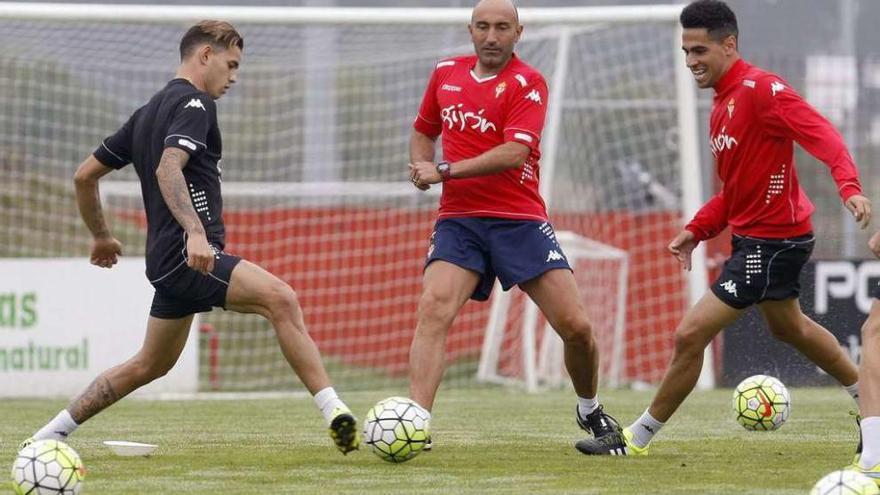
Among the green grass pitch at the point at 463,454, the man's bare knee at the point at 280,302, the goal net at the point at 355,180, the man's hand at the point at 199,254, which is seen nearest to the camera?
the green grass pitch at the point at 463,454

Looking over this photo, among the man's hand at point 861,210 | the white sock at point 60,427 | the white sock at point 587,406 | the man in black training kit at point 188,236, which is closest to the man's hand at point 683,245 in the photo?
the white sock at point 587,406

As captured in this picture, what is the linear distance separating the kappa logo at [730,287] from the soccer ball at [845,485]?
2.38 meters

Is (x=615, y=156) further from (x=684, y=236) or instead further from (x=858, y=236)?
(x=684, y=236)

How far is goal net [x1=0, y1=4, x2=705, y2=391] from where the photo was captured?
54.6ft

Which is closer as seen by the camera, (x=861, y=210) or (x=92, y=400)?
(x=861, y=210)

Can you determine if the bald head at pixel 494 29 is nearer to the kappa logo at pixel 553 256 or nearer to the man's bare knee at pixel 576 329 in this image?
the kappa logo at pixel 553 256

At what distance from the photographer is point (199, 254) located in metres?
7.47

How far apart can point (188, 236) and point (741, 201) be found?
2768mm

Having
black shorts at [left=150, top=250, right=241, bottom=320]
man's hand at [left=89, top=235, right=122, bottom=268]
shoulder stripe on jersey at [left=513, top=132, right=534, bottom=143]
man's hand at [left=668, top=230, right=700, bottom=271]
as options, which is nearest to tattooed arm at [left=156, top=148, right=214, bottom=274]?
black shorts at [left=150, top=250, right=241, bottom=320]

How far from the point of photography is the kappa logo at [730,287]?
8.12m

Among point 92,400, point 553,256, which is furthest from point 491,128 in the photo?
point 92,400

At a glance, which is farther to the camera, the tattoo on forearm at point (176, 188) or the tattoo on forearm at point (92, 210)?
the tattoo on forearm at point (92, 210)

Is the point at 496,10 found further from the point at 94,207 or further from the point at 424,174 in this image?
the point at 94,207

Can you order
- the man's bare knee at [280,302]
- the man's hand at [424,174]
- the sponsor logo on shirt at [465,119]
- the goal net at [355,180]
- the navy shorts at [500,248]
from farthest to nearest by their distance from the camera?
1. the goal net at [355,180]
2. the sponsor logo on shirt at [465,119]
3. the navy shorts at [500,248]
4. the man's hand at [424,174]
5. the man's bare knee at [280,302]
